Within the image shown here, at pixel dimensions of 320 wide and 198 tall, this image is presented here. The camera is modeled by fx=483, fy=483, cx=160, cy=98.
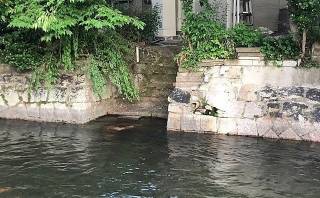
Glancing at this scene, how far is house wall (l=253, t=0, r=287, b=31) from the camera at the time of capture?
1552 cm

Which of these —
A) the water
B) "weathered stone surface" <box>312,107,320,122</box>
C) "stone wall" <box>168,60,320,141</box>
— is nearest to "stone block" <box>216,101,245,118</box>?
"stone wall" <box>168,60,320,141</box>

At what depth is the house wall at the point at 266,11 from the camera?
15.5 metres

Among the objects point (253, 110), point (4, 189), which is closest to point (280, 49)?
point (253, 110)

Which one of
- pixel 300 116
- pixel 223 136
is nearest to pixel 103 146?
pixel 223 136

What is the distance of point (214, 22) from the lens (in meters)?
11.3

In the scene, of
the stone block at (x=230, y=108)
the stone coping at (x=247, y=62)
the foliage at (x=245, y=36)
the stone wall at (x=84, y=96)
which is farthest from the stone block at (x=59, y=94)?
the foliage at (x=245, y=36)

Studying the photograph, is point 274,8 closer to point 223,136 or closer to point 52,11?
point 223,136

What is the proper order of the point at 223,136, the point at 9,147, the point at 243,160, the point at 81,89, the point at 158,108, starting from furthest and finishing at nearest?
the point at 158,108
the point at 81,89
the point at 223,136
the point at 9,147
the point at 243,160

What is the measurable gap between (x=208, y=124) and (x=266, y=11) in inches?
246

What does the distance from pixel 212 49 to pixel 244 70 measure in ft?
2.94

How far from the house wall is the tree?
17.2 feet

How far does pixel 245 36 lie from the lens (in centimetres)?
1114

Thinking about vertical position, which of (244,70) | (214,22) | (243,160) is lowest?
(243,160)

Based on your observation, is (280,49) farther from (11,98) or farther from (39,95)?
(11,98)
